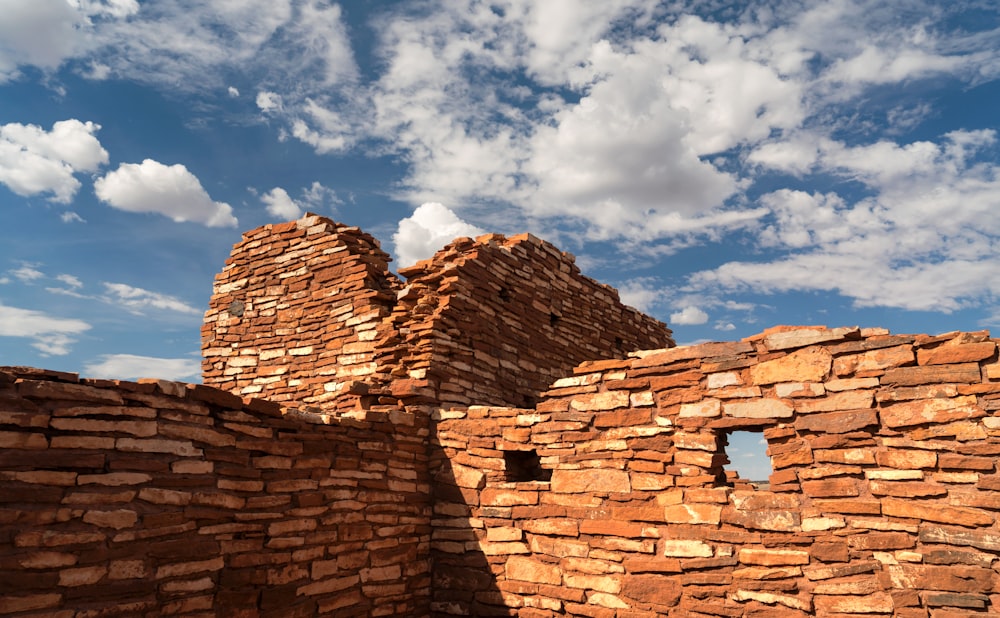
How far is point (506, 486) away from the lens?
7754 millimetres

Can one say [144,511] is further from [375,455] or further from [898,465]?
[898,465]

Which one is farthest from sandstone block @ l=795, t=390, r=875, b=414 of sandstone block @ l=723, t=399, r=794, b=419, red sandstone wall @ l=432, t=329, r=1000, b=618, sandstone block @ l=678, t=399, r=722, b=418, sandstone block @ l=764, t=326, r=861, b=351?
sandstone block @ l=678, t=399, r=722, b=418

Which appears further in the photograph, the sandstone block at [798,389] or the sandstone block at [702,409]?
the sandstone block at [702,409]

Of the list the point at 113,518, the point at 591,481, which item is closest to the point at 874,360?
the point at 591,481

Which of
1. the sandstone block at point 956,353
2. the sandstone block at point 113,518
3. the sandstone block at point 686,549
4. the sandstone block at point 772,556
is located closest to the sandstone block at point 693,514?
the sandstone block at point 686,549

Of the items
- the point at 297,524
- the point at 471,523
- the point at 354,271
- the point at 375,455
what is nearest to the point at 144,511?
the point at 297,524

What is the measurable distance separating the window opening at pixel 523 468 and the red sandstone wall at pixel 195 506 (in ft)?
3.76

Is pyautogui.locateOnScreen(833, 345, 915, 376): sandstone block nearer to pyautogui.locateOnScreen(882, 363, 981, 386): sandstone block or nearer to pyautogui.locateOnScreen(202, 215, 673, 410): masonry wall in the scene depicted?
pyautogui.locateOnScreen(882, 363, 981, 386): sandstone block

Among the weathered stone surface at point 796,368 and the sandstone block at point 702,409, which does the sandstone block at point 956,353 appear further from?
the sandstone block at point 702,409

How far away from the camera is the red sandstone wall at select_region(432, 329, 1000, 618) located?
18.3ft

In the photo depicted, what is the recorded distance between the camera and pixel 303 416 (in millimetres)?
6812

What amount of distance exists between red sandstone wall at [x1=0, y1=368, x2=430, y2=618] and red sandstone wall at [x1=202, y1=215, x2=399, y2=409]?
197 cm

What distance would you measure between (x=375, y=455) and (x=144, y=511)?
266 centimetres

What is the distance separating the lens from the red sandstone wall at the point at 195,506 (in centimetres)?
471
